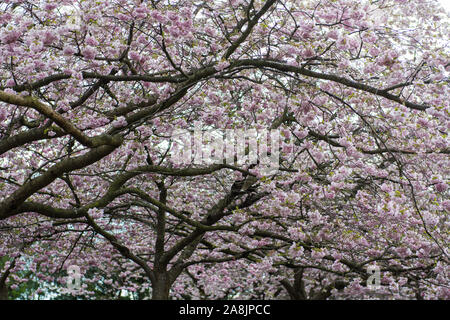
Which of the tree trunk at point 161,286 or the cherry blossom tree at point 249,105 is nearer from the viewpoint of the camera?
the cherry blossom tree at point 249,105

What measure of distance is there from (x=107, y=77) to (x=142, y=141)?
5.59 ft

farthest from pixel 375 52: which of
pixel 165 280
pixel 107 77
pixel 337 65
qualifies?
pixel 165 280

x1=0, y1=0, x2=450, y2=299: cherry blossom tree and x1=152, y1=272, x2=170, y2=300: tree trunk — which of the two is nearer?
x1=0, y1=0, x2=450, y2=299: cherry blossom tree

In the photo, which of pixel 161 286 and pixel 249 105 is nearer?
pixel 249 105

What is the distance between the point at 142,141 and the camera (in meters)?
7.26

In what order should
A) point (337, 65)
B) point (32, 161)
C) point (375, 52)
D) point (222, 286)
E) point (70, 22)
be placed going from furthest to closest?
point (222, 286) < point (32, 161) < point (337, 65) < point (375, 52) < point (70, 22)

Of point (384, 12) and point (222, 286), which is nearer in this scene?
point (384, 12)

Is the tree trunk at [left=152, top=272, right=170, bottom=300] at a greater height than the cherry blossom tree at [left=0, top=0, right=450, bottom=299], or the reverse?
the cherry blossom tree at [left=0, top=0, right=450, bottom=299]

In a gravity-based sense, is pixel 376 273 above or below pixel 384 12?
below

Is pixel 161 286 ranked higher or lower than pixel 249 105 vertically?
lower

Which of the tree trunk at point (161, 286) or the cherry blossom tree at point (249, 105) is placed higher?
the cherry blossom tree at point (249, 105)
